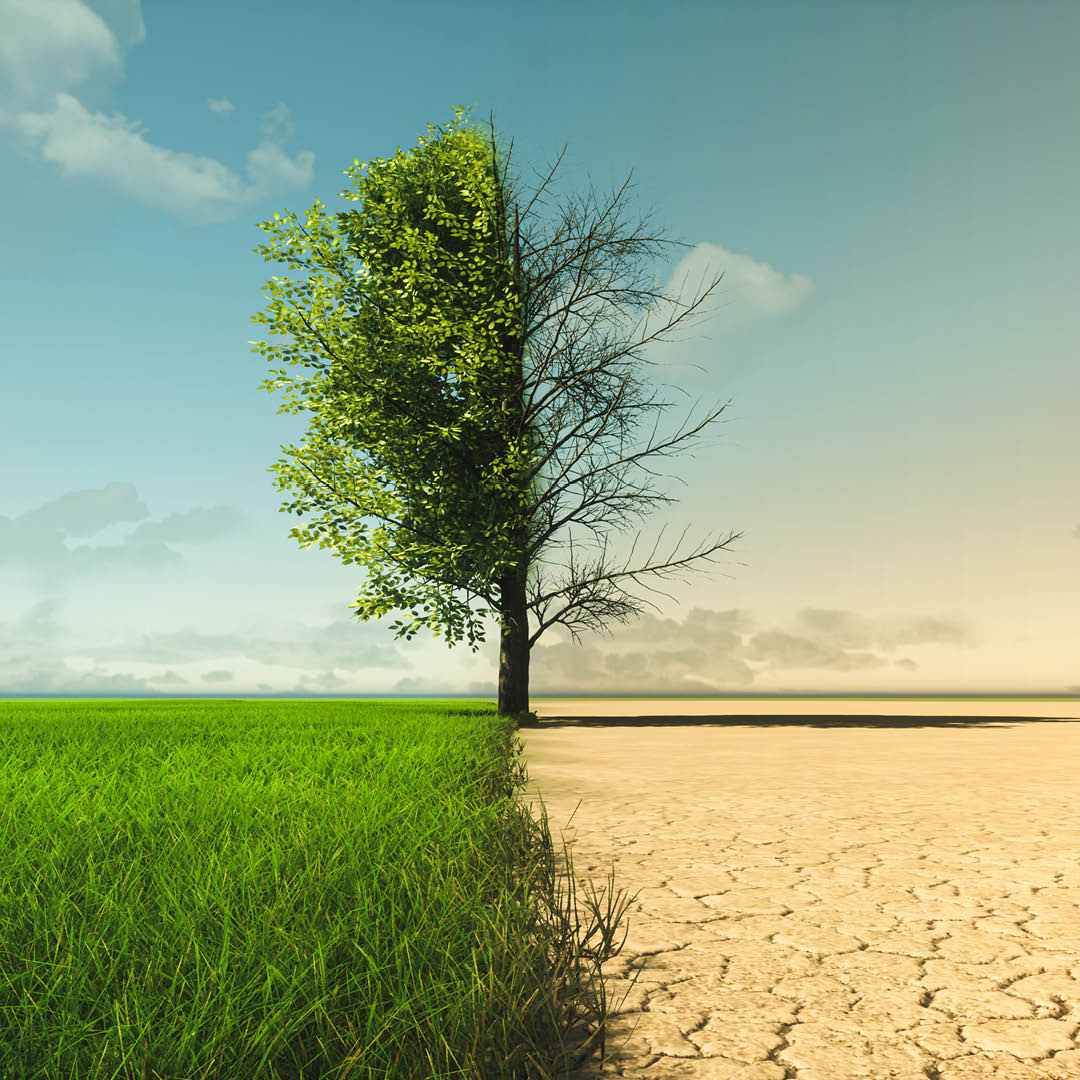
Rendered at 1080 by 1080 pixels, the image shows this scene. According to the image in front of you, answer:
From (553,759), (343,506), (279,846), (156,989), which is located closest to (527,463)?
(343,506)

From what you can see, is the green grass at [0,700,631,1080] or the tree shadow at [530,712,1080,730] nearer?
the green grass at [0,700,631,1080]

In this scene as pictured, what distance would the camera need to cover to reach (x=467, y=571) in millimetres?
14680

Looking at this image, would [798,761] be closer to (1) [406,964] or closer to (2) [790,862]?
(2) [790,862]

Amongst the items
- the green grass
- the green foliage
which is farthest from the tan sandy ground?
the green foliage

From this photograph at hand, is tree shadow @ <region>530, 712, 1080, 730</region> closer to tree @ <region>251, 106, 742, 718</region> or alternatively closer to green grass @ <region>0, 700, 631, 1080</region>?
tree @ <region>251, 106, 742, 718</region>

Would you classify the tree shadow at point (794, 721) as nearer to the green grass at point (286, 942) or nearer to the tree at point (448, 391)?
the tree at point (448, 391)

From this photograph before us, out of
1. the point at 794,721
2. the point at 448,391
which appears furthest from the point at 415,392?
the point at 794,721

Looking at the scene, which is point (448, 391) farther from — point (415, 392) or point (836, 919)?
point (836, 919)

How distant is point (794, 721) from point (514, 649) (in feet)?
23.4

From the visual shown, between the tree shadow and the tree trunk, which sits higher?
the tree trunk

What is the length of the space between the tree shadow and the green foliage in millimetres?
3781

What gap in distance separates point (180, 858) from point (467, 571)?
37.6 ft

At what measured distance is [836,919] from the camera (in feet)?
12.7

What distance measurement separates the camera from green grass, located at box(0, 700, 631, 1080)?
2.09 m
